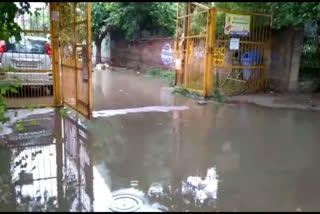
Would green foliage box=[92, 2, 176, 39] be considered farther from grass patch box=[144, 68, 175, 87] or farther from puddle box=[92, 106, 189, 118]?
puddle box=[92, 106, 189, 118]

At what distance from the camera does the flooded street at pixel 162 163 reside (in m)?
3.50

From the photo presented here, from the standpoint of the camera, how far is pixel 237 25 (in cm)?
938

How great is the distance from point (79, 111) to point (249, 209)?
14.9 feet

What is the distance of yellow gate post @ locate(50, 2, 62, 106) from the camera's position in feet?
23.3

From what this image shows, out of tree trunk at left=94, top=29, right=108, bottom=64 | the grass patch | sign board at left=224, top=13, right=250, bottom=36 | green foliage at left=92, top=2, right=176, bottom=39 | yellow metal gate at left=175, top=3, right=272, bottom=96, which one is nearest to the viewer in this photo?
sign board at left=224, top=13, right=250, bottom=36

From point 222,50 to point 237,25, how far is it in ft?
2.65

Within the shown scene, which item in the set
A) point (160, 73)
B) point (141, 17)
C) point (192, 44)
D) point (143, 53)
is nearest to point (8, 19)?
point (192, 44)

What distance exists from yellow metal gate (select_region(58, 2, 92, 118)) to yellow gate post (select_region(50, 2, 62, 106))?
0.31 ft

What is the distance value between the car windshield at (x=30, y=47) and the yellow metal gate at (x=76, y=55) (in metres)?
1.30

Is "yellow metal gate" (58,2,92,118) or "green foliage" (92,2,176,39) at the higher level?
"green foliage" (92,2,176,39)

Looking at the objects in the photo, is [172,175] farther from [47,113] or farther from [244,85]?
[244,85]

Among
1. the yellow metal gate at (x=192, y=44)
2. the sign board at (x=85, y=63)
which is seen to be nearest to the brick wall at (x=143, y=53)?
the yellow metal gate at (x=192, y=44)

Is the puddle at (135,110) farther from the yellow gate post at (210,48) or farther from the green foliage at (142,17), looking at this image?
the green foliage at (142,17)

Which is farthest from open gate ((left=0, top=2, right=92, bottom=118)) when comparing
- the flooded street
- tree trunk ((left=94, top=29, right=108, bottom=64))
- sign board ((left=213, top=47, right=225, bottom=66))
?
tree trunk ((left=94, top=29, right=108, bottom=64))
